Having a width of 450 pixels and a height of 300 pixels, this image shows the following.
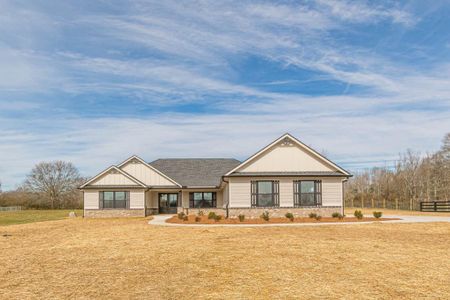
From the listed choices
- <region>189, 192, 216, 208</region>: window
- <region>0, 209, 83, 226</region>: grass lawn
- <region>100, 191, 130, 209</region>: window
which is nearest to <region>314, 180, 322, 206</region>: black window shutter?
<region>189, 192, 216, 208</region>: window

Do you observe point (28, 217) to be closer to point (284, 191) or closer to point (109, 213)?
point (109, 213)

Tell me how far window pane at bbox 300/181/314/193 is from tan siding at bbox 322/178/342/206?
0.91 meters

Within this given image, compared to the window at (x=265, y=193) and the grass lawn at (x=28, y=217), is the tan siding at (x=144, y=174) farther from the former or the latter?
the window at (x=265, y=193)

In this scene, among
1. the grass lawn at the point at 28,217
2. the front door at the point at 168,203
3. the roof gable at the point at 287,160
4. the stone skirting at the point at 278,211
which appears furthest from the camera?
the front door at the point at 168,203

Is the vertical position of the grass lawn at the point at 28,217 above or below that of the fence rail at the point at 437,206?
below

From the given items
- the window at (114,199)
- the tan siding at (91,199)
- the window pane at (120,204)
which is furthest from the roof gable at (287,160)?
the tan siding at (91,199)

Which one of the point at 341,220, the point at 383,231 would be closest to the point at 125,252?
the point at 383,231

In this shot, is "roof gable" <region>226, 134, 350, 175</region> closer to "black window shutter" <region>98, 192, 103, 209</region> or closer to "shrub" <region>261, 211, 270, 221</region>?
"shrub" <region>261, 211, 270, 221</region>

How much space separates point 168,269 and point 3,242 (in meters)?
12.4

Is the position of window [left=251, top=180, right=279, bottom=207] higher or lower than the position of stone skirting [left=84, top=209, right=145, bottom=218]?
higher

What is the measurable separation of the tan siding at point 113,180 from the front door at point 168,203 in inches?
223

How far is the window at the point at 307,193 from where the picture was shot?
102 feet

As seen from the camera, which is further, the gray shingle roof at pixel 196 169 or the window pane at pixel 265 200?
the gray shingle roof at pixel 196 169

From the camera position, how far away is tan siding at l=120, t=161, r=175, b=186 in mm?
42500
